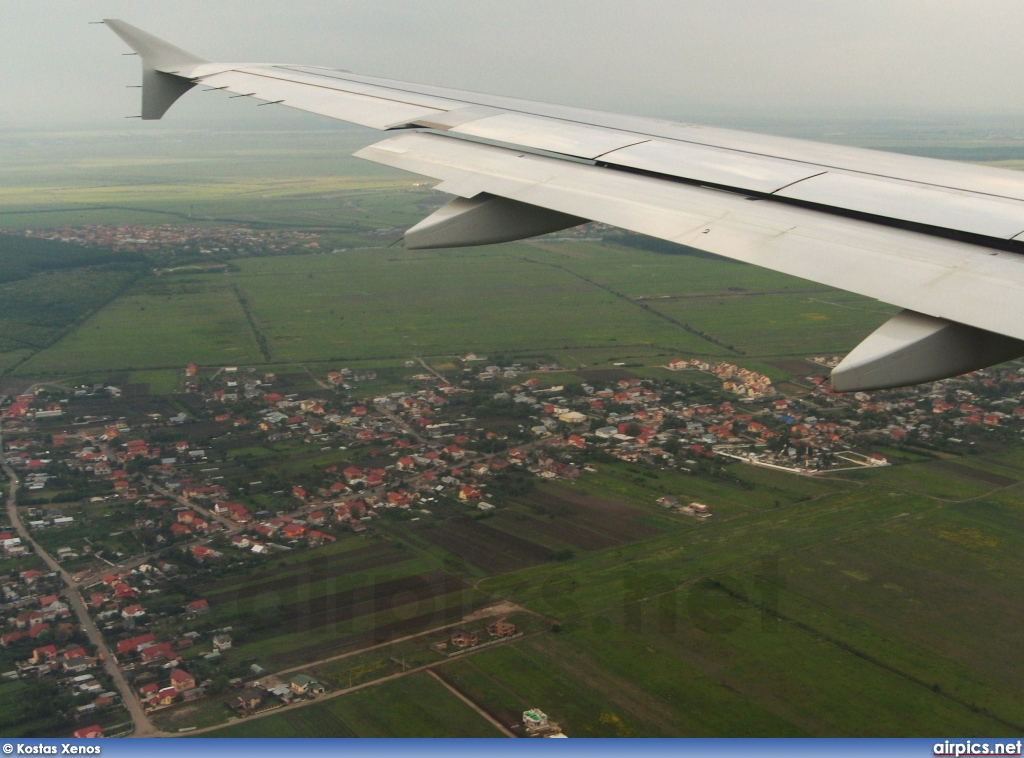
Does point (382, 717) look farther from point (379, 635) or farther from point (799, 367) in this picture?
point (799, 367)

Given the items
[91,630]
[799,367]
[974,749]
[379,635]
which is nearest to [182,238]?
[799,367]

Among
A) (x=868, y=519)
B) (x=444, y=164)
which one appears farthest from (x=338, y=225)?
(x=444, y=164)

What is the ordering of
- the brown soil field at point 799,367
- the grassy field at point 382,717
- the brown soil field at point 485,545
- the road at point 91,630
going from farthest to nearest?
the brown soil field at point 799,367 → the brown soil field at point 485,545 → the road at point 91,630 → the grassy field at point 382,717

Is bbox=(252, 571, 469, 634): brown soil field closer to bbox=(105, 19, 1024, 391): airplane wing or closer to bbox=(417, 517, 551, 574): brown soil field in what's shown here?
bbox=(417, 517, 551, 574): brown soil field

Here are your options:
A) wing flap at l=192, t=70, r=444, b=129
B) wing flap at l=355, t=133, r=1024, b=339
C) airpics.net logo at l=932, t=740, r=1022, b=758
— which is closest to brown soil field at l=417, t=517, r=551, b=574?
wing flap at l=192, t=70, r=444, b=129

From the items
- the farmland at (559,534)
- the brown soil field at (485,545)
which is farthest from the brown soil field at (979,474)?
the brown soil field at (485,545)

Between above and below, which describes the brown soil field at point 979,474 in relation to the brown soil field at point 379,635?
above

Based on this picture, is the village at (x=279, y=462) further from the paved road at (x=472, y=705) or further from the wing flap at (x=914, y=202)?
the wing flap at (x=914, y=202)

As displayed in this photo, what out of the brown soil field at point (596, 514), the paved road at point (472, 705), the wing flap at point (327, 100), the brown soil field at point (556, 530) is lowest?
the paved road at point (472, 705)

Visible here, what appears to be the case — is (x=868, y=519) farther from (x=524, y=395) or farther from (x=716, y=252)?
(x=716, y=252)
